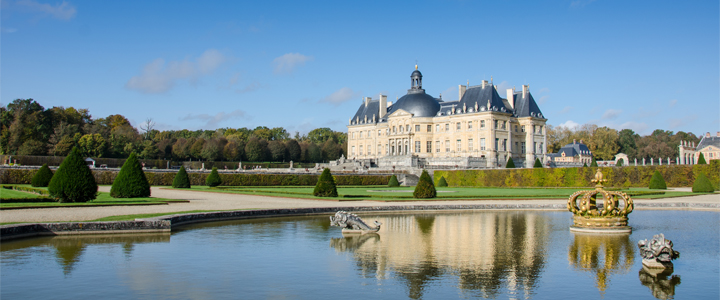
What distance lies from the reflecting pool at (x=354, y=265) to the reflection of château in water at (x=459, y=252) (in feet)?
0.07

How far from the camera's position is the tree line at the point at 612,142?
259 feet

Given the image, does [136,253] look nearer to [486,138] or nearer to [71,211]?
[71,211]

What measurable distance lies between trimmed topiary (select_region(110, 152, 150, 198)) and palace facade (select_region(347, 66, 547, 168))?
3533cm

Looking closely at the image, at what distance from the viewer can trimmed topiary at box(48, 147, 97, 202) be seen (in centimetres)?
1655

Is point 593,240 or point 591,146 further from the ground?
point 591,146

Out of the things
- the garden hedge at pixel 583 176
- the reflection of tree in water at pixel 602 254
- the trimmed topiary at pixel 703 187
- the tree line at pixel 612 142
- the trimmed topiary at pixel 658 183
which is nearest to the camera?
the reflection of tree in water at pixel 602 254

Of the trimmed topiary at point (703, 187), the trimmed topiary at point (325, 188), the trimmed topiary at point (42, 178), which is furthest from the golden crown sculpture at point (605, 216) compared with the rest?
the trimmed topiary at point (42, 178)

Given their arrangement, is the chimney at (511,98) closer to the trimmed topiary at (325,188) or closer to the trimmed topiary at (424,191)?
the trimmed topiary at (424,191)

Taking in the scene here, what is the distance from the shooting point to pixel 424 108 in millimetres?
65688

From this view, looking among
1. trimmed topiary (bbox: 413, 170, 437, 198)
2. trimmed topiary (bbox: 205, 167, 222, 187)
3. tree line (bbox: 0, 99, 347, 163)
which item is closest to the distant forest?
tree line (bbox: 0, 99, 347, 163)

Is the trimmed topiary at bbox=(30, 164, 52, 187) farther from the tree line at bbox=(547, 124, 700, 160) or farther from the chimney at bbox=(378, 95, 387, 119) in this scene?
the tree line at bbox=(547, 124, 700, 160)

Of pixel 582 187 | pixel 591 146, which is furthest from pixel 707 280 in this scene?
pixel 591 146

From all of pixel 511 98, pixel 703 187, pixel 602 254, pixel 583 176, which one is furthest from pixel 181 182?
pixel 511 98

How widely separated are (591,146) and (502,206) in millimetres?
68797
